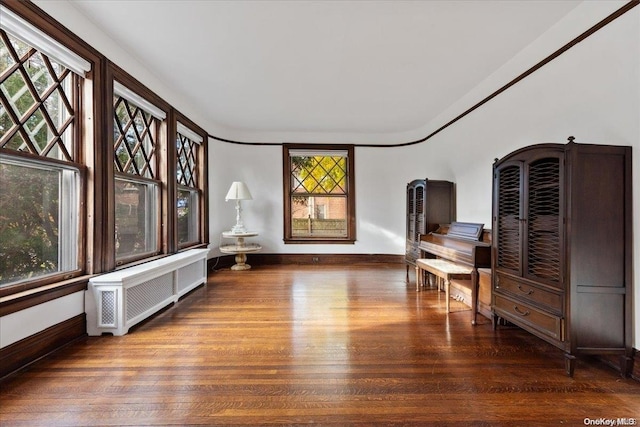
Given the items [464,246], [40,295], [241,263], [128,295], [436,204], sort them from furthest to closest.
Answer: [241,263], [436,204], [464,246], [128,295], [40,295]

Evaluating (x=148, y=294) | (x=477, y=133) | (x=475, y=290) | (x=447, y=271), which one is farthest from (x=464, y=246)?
(x=148, y=294)

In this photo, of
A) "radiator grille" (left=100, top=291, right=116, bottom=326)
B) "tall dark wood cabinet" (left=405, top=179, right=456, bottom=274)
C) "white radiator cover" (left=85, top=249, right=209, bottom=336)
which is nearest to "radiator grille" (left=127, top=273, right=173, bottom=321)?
"white radiator cover" (left=85, top=249, right=209, bottom=336)

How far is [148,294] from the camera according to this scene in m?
3.21

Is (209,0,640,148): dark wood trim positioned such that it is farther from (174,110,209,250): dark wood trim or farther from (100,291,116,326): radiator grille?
(100,291,116,326): radiator grille

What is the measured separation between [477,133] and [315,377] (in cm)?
380

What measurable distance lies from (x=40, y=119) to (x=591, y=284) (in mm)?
4454

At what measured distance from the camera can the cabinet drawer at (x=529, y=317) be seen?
84.0 inches

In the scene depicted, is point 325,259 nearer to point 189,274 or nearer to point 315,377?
point 189,274

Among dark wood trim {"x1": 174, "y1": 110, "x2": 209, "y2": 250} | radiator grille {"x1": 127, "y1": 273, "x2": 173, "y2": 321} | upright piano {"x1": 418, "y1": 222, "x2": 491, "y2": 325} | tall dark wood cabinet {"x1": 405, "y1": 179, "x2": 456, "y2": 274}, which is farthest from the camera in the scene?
dark wood trim {"x1": 174, "y1": 110, "x2": 209, "y2": 250}

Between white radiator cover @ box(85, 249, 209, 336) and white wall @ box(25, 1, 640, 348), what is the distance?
225 cm

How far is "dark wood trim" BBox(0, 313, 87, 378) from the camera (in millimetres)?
2043

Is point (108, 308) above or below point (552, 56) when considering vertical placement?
below

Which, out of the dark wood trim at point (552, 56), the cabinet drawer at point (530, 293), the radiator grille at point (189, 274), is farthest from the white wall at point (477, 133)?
the radiator grille at point (189, 274)

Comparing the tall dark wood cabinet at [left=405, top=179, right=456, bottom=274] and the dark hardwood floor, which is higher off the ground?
the tall dark wood cabinet at [left=405, top=179, right=456, bottom=274]
